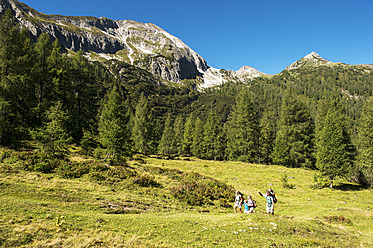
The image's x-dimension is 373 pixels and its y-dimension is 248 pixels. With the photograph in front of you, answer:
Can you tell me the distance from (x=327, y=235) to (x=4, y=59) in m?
39.6

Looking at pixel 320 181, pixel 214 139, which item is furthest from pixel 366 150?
pixel 214 139

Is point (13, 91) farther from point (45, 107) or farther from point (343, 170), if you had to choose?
point (343, 170)

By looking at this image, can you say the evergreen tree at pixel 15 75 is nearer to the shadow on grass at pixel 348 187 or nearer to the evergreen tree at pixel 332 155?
the evergreen tree at pixel 332 155

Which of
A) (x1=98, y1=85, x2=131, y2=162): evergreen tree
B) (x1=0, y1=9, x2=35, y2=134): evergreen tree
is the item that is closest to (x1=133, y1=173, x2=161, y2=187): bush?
(x1=98, y1=85, x2=131, y2=162): evergreen tree

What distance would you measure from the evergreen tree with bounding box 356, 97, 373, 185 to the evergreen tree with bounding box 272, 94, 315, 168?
11.8m

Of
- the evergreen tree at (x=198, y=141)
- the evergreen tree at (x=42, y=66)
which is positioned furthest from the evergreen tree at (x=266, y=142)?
the evergreen tree at (x=42, y=66)

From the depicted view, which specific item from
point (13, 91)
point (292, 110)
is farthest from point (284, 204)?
point (13, 91)

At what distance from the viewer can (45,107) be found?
99.7 ft

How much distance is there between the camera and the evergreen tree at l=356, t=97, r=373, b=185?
90.7ft

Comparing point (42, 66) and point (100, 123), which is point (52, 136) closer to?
point (100, 123)

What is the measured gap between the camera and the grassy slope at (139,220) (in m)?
7.78

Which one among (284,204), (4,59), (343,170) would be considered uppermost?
(4,59)

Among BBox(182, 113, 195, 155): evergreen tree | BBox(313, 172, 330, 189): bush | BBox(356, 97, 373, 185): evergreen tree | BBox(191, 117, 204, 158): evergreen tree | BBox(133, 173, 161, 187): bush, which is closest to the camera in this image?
BBox(133, 173, 161, 187): bush

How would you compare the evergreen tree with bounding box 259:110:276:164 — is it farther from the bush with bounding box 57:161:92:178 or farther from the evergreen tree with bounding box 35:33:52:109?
the evergreen tree with bounding box 35:33:52:109
